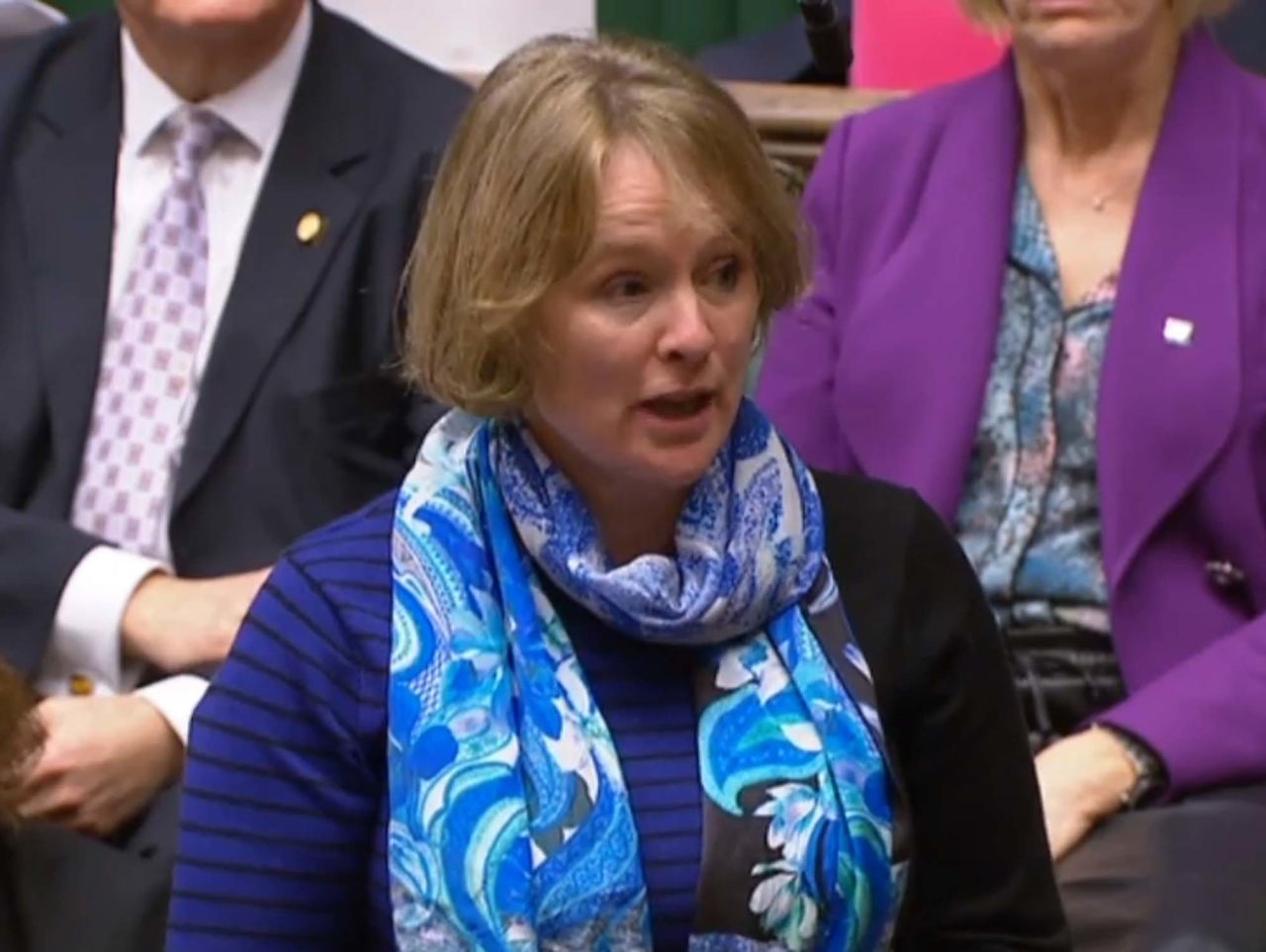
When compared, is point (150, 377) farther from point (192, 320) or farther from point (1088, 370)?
point (1088, 370)

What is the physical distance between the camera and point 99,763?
1954mm

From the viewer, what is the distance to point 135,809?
198cm

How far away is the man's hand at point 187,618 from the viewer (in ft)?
6.64

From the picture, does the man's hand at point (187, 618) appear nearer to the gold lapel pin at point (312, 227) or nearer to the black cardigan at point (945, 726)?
the gold lapel pin at point (312, 227)

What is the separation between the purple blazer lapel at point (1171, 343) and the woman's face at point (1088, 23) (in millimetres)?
98

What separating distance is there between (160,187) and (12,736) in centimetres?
52

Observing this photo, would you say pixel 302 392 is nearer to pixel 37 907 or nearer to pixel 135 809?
pixel 135 809

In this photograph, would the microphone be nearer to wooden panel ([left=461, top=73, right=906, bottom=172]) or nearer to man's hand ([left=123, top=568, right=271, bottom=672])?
wooden panel ([left=461, top=73, right=906, bottom=172])

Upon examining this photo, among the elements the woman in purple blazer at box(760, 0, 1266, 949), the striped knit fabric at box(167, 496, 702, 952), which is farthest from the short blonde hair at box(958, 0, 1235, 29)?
the striped knit fabric at box(167, 496, 702, 952)

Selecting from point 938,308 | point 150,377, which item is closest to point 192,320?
point 150,377

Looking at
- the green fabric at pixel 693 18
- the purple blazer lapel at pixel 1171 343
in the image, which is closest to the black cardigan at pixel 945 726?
the purple blazer lapel at pixel 1171 343

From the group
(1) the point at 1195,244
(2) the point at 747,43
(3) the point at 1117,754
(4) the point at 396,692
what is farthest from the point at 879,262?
(4) the point at 396,692

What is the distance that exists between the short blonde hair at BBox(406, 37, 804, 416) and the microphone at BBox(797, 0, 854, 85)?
1099mm

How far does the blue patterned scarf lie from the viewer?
1.45 metres
